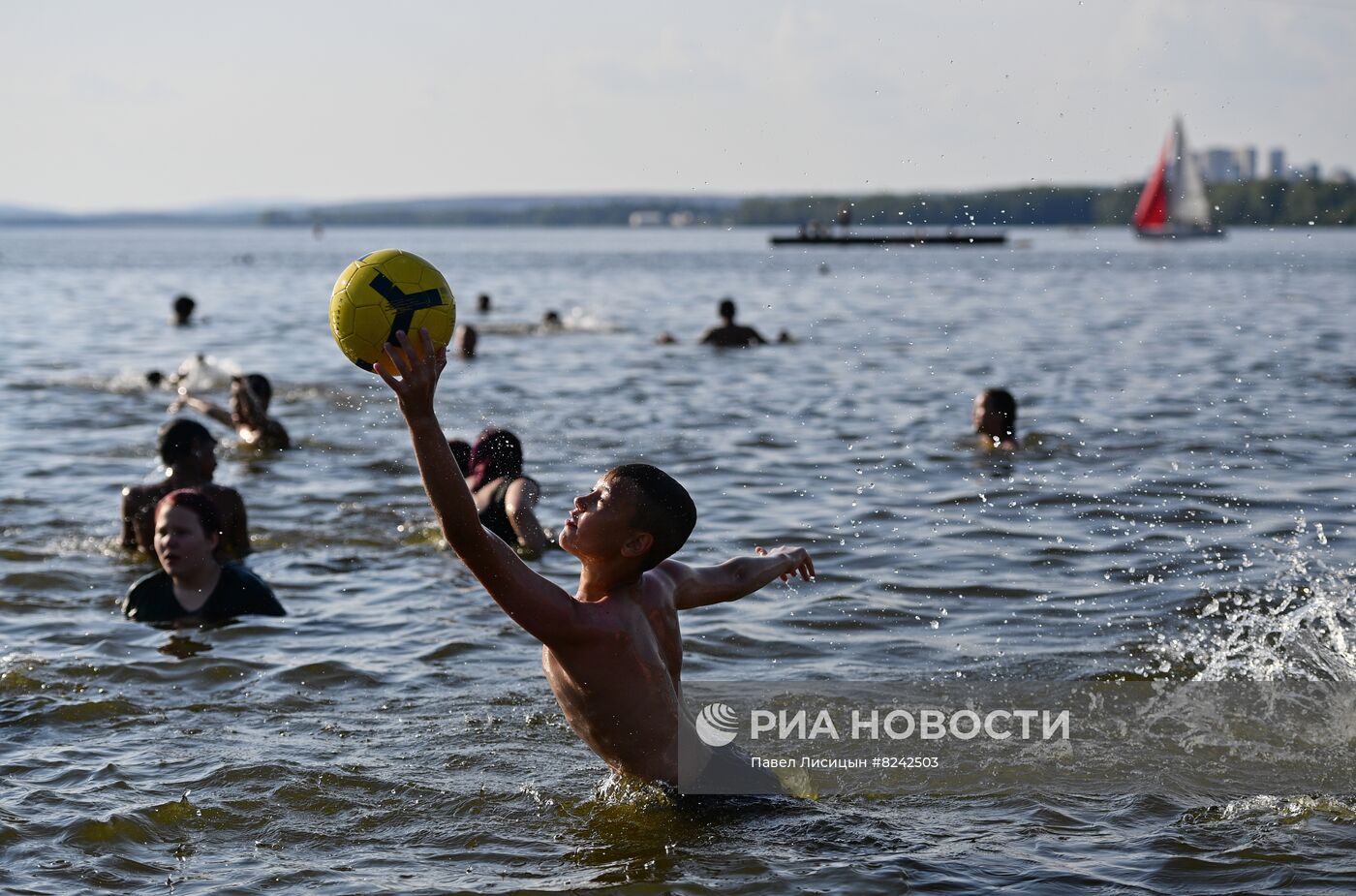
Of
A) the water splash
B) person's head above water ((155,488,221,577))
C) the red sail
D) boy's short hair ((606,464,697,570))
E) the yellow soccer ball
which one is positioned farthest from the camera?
the red sail

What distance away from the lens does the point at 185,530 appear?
388 inches

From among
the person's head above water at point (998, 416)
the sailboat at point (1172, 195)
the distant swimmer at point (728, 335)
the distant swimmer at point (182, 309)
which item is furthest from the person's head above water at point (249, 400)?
the sailboat at point (1172, 195)

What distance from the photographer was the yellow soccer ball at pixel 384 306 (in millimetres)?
5215

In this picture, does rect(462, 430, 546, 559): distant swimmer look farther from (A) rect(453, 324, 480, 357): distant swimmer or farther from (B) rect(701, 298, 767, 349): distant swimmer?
(B) rect(701, 298, 767, 349): distant swimmer

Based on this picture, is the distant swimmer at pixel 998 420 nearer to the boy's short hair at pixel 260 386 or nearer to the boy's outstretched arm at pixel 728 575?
the boy's short hair at pixel 260 386

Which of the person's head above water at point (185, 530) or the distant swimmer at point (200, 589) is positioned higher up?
the person's head above water at point (185, 530)

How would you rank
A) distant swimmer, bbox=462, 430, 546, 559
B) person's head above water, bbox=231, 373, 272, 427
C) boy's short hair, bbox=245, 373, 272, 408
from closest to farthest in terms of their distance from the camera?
distant swimmer, bbox=462, 430, 546, 559, person's head above water, bbox=231, 373, 272, 427, boy's short hair, bbox=245, 373, 272, 408

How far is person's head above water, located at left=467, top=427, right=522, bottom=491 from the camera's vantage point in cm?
1208

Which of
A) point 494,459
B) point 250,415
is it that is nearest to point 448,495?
point 494,459

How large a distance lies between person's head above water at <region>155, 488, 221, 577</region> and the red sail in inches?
3959

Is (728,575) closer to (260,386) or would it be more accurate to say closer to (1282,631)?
(1282,631)

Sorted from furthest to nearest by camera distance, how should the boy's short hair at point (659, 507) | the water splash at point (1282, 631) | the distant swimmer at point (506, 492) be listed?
the distant swimmer at point (506, 492) < the water splash at point (1282, 631) < the boy's short hair at point (659, 507)

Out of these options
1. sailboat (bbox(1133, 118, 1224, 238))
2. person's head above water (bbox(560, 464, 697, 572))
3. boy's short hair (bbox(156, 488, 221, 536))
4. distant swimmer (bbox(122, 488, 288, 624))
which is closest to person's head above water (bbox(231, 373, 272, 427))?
distant swimmer (bbox(122, 488, 288, 624))

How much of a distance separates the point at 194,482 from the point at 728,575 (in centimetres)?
657
